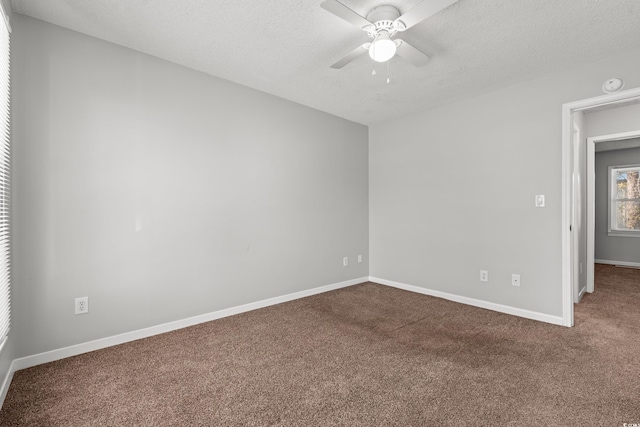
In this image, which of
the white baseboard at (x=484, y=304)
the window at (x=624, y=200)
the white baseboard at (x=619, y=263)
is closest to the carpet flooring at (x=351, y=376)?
the white baseboard at (x=484, y=304)

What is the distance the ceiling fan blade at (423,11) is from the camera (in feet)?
5.51

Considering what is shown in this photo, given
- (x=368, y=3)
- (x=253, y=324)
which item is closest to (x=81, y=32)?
(x=368, y=3)

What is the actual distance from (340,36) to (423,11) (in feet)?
2.27

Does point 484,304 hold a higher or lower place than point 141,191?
lower

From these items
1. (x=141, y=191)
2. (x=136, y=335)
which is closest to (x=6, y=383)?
(x=136, y=335)

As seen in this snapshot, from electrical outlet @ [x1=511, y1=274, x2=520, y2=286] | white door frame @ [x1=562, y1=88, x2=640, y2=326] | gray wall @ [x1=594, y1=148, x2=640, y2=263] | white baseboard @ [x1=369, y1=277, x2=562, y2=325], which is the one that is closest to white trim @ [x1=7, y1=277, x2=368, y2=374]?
white baseboard @ [x1=369, y1=277, x2=562, y2=325]

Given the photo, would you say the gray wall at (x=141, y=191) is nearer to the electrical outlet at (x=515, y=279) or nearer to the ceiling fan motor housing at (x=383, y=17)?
the ceiling fan motor housing at (x=383, y=17)

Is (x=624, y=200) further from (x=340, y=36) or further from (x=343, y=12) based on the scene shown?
(x=343, y=12)

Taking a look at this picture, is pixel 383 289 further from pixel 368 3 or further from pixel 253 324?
pixel 368 3

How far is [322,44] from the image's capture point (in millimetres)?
2387

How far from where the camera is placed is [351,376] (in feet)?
6.45

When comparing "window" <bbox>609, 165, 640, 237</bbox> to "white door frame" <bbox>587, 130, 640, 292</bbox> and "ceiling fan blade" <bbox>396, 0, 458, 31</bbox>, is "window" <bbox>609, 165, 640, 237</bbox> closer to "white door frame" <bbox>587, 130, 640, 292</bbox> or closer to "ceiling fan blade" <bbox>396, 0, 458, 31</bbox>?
"white door frame" <bbox>587, 130, 640, 292</bbox>

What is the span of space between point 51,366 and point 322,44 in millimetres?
3062

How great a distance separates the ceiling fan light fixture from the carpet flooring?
2079 millimetres
